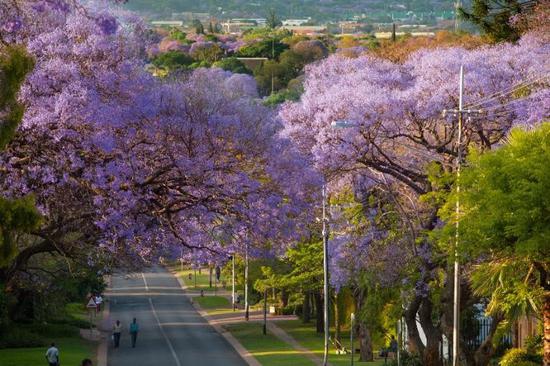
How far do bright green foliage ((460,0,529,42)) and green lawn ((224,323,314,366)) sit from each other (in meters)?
15.1

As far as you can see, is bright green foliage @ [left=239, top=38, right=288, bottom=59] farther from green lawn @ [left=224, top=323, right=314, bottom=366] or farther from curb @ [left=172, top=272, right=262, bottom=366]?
green lawn @ [left=224, top=323, right=314, bottom=366]

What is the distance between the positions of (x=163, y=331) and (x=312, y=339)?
7.34m

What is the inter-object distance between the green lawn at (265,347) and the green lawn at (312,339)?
3.19 feet

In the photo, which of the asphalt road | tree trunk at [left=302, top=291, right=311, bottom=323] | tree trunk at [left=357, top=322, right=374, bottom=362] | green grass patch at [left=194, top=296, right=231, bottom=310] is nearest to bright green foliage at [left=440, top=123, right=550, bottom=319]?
the asphalt road

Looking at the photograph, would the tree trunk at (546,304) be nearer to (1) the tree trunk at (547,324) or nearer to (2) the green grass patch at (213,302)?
(1) the tree trunk at (547,324)

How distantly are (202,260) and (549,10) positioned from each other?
26352 millimetres

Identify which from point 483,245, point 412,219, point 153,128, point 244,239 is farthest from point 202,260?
point 412,219

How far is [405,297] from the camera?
38.1 meters

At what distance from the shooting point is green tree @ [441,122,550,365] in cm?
2400

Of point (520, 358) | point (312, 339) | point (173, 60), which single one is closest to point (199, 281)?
point (312, 339)

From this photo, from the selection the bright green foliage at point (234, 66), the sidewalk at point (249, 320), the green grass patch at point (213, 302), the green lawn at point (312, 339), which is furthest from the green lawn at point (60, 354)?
the bright green foliage at point (234, 66)

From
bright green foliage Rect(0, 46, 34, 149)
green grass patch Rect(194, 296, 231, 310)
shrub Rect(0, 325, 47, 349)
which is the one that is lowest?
shrub Rect(0, 325, 47, 349)

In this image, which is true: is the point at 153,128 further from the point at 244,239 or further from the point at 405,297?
the point at 405,297

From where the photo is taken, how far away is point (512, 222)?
24.4 meters
